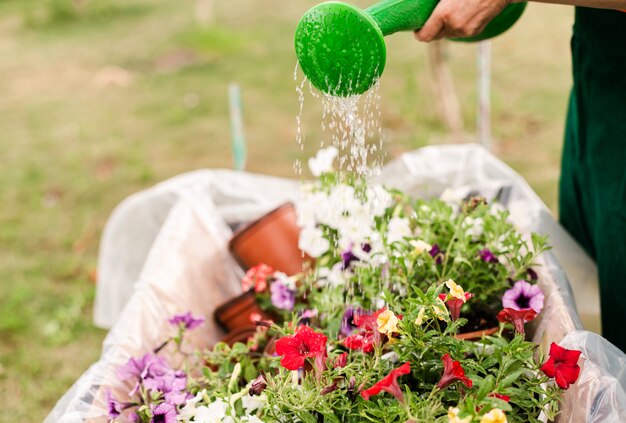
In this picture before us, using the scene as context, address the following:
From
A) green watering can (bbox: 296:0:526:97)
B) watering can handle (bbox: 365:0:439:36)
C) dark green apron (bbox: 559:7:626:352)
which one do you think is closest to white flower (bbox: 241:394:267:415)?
green watering can (bbox: 296:0:526:97)

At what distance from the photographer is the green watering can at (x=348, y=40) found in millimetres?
1148

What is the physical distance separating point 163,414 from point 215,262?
79 centimetres

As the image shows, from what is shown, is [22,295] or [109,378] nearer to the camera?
[109,378]

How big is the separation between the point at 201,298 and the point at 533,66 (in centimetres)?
389

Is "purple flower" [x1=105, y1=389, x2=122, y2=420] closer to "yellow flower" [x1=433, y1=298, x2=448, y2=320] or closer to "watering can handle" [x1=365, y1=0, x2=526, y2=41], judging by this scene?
"yellow flower" [x1=433, y1=298, x2=448, y2=320]

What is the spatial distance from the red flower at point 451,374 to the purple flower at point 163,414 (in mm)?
492

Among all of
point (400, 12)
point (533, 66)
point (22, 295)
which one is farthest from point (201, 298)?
point (533, 66)

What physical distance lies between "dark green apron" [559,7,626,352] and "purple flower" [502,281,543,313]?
31 cm

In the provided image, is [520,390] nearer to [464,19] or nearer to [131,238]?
[464,19]

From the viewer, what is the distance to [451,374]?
102 centimetres

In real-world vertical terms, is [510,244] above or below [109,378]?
above

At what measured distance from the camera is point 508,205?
1940 mm

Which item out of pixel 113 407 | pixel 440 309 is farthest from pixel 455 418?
pixel 113 407

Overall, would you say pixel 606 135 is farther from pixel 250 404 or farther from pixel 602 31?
pixel 250 404
